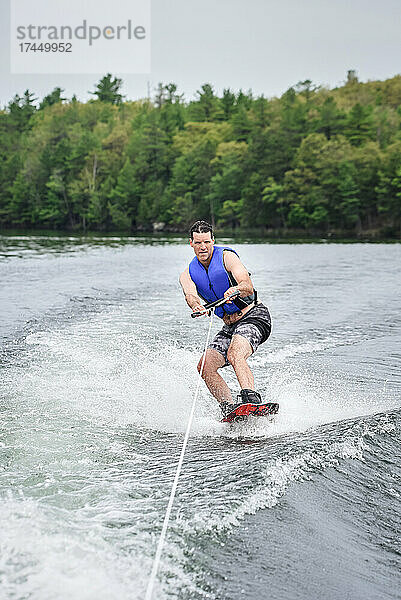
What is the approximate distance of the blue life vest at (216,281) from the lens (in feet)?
18.0

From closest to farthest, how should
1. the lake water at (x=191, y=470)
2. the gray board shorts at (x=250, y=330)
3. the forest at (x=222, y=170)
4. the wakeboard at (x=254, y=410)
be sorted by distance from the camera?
the lake water at (x=191, y=470), the wakeboard at (x=254, y=410), the gray board shorts at (x=250, y=330), the forest at (x=222, y=170)

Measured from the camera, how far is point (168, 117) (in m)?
90.2

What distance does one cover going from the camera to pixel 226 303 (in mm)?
5598

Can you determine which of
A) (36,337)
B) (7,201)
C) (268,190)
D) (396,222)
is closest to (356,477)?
(36,337)

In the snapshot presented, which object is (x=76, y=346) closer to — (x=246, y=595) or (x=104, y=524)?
(x=104, y=524)

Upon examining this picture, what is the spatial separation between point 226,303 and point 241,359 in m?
0.58

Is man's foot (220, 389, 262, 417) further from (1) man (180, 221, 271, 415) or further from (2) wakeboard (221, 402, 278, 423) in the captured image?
(1) man (180, 221, 271, 415)

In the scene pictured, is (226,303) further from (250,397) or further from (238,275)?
(250,397)

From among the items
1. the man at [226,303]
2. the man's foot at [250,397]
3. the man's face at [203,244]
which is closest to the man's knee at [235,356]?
the man at [226,303]

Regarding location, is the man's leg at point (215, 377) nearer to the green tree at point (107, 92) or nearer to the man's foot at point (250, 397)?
the man's foot at point (250, 397)

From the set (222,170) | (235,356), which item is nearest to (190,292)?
(235,356)

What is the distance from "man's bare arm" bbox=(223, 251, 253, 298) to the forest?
5008 cm

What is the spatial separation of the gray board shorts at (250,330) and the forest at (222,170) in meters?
49.9

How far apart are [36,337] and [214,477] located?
5570 millimetres
